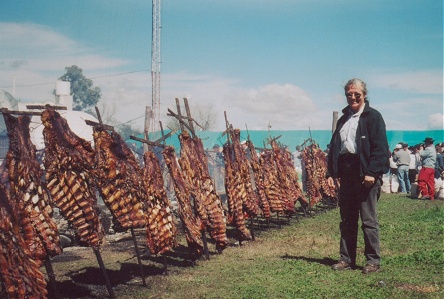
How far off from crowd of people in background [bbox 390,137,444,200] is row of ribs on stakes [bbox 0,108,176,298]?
15.9 meters

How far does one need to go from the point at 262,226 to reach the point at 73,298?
26.7ft

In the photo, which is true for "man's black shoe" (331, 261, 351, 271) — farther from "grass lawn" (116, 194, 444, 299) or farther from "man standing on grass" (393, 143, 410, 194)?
"man standing on grass" (393, 143, 410, 194)

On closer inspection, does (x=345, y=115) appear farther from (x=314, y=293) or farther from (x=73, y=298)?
(x=73, y=298)

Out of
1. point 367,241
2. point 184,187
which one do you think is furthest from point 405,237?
point 184,187

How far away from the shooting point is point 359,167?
7.44m

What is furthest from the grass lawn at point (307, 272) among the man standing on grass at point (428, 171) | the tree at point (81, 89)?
the tree at point (81, 89)

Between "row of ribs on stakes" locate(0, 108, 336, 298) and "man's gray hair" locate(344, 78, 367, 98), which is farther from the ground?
"man's gray hair" locate(344, 78, 367, 98)

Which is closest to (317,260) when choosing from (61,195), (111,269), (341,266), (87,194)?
(341,266)

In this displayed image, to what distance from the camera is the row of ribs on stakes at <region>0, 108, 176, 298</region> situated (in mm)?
3912

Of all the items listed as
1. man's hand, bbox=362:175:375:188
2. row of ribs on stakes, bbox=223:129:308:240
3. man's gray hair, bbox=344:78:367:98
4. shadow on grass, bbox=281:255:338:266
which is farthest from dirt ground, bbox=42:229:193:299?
man's gray hair, bbox=344:78:367:98

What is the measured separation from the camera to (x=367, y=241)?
24.4ft

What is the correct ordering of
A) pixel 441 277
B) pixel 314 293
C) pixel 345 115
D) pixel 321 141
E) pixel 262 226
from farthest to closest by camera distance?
1. pixel 321 141
2. pixel 262 226
3. pixel 345 115
4. pixel 441 277
5. pixel 314 293

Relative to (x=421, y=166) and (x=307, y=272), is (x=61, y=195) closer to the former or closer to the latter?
(x=307, y=272)

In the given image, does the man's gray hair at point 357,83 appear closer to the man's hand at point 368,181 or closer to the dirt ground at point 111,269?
the man's hand at point 368,181
